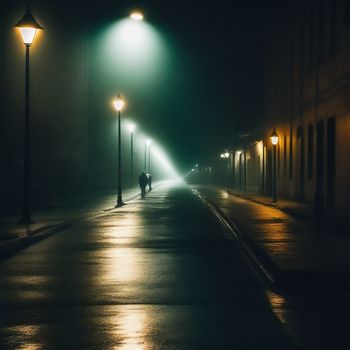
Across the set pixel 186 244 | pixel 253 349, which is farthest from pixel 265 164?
pixel 253 349

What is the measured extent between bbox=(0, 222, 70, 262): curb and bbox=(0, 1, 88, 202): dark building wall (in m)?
21.2

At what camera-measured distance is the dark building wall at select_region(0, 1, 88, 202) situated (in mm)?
43781

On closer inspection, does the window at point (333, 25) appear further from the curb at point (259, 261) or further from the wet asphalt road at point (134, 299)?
the wet asphalt road at point (134, 299)

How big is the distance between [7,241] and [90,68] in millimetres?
60642

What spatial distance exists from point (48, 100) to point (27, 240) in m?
37.5

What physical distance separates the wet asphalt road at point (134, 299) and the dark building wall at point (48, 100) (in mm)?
27721

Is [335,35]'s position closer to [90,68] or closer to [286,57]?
[286,57]

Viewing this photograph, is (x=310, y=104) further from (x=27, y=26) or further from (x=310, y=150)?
(x=27, y=26)

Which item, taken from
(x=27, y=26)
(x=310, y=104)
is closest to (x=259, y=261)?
(x=27, y=26)

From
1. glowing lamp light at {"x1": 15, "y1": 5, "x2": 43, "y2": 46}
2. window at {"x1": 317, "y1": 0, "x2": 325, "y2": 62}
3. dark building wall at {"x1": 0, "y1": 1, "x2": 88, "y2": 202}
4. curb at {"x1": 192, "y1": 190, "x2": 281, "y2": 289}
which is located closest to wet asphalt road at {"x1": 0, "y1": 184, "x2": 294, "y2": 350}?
curb at {"x1": 192, "y1": 190, "x2": 281, "y2": 289}

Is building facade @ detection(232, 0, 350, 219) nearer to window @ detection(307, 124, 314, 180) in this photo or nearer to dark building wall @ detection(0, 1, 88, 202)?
window @ detection(307, 124, 314, 180)

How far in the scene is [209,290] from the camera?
10508 millimetres

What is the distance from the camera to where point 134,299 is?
968 centimetres

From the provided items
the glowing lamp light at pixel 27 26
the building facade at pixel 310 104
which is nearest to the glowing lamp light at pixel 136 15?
the glowing lamp light at pixel 27 26
